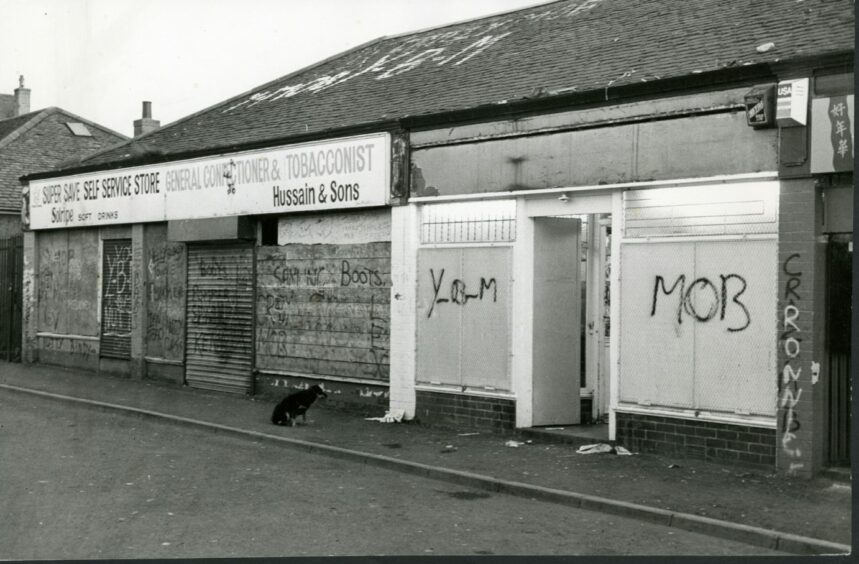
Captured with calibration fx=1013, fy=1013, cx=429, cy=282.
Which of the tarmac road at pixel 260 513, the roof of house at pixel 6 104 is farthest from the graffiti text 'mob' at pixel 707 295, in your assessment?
the roof of house at pixel 6 104

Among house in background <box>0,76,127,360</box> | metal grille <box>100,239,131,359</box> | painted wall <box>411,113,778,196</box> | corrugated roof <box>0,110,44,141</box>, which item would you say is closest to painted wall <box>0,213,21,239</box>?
house in background <box>0,76,127,360</box>

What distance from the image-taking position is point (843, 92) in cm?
937

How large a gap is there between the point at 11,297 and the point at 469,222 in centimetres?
1435

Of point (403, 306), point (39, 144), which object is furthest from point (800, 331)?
point (39, 144)

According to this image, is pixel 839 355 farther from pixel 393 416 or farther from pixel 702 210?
pixel 393 416

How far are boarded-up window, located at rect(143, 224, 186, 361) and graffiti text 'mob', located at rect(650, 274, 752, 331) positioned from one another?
989 cm

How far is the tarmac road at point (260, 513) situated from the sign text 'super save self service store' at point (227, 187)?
14.7ft

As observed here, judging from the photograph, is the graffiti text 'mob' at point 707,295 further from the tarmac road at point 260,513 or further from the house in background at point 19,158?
the house in background at point 19,158

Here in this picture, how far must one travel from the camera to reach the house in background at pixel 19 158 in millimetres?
23203

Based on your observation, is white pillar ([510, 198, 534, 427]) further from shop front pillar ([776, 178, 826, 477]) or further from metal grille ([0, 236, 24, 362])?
metal grille ([0, 236, 24, 362])

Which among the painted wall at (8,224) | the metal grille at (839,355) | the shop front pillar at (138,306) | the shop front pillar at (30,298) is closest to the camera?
the metal grille at (839,355)

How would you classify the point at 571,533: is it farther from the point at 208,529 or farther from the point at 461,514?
the point at 208,529

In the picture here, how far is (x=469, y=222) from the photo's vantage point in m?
13.1

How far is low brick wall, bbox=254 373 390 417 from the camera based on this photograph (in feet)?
46.9
